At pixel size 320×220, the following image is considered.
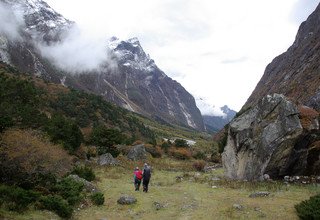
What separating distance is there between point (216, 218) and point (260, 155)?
36.3 feet

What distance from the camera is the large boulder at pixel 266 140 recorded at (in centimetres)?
2917

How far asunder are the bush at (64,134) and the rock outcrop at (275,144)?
21.1 m

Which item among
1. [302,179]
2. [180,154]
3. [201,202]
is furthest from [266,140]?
[180,154]

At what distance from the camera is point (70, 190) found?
22875 mm

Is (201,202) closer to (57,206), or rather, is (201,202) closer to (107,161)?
(57,206)

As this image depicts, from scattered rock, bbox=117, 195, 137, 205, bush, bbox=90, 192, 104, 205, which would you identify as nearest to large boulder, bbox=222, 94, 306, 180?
scattered rock, bbox=117, 195, 137, 205

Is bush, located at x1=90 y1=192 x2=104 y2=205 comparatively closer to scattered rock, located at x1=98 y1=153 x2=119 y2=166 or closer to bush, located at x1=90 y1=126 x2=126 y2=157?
scattered rock, located at x1=98 y1=153 x2=119 y2=166

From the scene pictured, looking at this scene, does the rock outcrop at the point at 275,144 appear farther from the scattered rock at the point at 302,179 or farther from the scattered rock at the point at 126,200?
the scattered rock at the point at 126,200

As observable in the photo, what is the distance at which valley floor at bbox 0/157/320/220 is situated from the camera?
20.7 meters

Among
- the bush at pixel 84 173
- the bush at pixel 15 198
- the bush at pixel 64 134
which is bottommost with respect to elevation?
the bush at pixel 15 198

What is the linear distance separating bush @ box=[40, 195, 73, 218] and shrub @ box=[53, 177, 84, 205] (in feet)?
5.82

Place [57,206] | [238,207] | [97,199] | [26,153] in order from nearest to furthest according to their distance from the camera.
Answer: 1. [57,206]
2. [238,207]
3. [26,153]
4. [97,199]

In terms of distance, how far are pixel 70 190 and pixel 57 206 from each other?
3099 mm

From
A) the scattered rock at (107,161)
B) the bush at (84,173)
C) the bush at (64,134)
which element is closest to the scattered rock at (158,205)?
the bush at (84,173)
